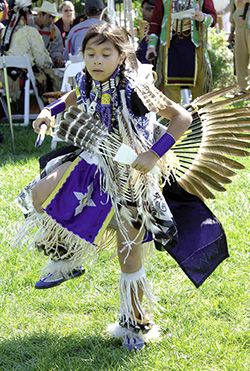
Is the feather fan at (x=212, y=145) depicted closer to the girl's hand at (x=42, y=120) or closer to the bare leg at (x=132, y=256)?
the bare leg at (x=132, y=256)

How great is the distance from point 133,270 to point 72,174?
460 millimetres

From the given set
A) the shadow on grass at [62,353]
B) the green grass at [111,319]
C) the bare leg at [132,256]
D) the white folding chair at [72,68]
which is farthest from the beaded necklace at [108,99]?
the white folding chair at [72,68]

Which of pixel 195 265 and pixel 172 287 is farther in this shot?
pixel 172 287

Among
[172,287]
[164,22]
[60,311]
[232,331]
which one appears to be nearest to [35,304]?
[60,311]

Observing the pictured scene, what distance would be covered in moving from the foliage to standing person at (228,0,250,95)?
1.17m

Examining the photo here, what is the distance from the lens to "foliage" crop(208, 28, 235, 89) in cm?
909

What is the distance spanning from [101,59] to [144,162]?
451 millimetres

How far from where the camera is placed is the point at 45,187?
2.15 meters

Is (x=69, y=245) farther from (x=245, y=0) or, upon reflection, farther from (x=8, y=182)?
(x=245, y=0)

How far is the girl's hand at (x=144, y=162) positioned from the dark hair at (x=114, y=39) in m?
0.37

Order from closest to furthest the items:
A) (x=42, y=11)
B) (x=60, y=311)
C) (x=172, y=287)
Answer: (x=60, y=311), (x=172, y=287), (x=42, y=11)

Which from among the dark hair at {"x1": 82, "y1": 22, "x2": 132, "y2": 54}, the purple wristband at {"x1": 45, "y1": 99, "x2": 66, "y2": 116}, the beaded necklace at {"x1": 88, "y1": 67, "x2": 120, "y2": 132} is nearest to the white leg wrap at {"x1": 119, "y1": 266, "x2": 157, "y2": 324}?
the beaded necklace at {"x1": 88, "y1": 67, "x2": 120, "y2": 132}

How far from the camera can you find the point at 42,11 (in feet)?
27.5

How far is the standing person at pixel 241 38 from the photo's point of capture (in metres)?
7.22
